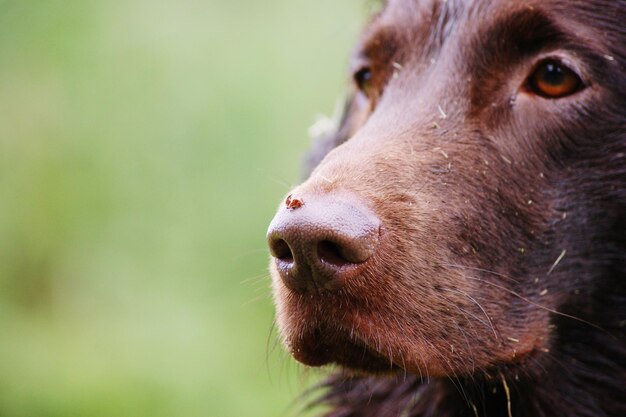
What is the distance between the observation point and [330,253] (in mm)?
2729

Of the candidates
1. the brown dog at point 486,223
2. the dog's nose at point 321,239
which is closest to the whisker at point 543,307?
the brown dog at point 486,223

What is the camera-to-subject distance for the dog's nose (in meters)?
2.67

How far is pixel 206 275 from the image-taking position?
8.32 m

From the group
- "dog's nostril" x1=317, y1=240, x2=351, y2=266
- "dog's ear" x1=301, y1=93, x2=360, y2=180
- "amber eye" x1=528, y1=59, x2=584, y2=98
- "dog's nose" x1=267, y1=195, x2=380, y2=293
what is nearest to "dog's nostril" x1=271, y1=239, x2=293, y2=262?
"dog's nose" x1=267, y1=195, x2=380, y2=293

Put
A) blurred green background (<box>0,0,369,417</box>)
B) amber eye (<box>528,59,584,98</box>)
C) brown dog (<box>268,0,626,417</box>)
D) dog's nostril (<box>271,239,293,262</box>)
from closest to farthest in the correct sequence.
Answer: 1. dog's nostril (<box>271,239,293,262</box>)
2. brown dog (<box>268,0,626,417</box>)
3. amber eye (<box>528,59,584,98</box>)
4. blurred green background (<box>0,0,369,417</box>)

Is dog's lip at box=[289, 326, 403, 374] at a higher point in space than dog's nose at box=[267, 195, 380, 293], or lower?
lower

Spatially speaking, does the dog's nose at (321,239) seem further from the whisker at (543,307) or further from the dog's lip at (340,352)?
the whisker at (543,307)

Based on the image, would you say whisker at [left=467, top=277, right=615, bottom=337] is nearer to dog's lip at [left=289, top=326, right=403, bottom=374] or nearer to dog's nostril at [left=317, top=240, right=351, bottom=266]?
dog's lip at [left=289, top=326, right=403, bottom=374]

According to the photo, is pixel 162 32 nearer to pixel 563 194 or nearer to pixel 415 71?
pixel 415 71

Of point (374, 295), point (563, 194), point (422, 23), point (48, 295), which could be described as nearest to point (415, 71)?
point (422, 23)

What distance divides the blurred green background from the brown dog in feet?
13.5

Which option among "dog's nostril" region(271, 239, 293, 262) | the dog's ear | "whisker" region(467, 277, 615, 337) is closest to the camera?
"dog's nostril" region(271, 239, 293, 262)

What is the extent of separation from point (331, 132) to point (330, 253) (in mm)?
2299

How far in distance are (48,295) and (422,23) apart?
553cm
